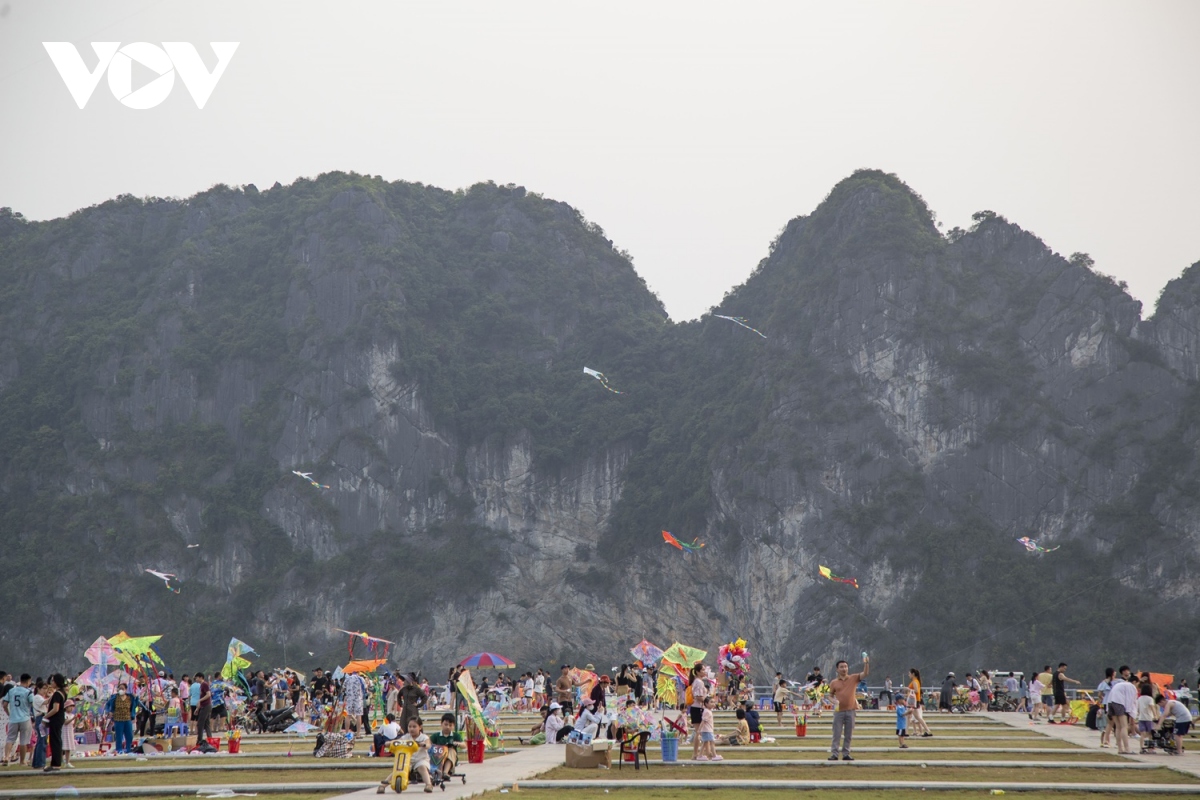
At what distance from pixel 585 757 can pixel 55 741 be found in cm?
873

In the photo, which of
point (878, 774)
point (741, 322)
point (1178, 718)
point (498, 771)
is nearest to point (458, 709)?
point (498, 771)

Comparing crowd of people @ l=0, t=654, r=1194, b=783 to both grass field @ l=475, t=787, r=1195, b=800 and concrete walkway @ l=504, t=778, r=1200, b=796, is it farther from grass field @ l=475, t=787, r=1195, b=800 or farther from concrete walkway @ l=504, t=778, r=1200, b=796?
grass field @ l=475, t=787, r=1195, b=800

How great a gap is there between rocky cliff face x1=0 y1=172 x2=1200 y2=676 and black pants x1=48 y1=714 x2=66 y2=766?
56.2m

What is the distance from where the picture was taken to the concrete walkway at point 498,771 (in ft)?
53.2

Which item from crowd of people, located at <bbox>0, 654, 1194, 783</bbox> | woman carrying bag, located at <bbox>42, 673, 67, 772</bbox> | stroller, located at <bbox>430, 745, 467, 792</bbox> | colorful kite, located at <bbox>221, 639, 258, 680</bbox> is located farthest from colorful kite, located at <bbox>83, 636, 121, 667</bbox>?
stroller, located at <bbox>430, 745, 467, 792</bbox>

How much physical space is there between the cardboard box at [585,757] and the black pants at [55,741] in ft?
27.6

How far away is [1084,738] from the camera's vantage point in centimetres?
2489

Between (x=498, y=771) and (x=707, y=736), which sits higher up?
(x=707, y=736)

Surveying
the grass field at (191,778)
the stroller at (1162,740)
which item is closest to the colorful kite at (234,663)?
the grass field at (191,778)

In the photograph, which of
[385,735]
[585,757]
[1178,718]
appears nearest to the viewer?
[585,757]

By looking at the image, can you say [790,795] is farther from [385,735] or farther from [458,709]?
[458,709]

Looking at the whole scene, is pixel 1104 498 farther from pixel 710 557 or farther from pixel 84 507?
pixel 84 507

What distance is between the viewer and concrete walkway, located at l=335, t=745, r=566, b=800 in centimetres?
1622

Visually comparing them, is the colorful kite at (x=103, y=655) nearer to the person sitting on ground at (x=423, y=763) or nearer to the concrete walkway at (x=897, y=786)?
the person sitting on ground at (x=423, y=763)
